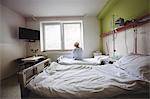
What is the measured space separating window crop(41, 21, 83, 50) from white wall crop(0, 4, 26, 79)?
1102mm

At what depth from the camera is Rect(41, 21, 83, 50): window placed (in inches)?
237

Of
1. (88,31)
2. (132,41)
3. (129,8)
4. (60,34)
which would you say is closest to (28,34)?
(60,34)

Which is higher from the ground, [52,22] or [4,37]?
[52,22]

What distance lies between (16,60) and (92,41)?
2.98 meters

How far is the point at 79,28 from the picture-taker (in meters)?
6.10

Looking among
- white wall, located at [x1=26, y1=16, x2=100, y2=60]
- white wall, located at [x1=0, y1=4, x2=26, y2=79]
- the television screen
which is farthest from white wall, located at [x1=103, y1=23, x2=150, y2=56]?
white wall, located at [x1=0, y1=4, x2=26, y2=79]

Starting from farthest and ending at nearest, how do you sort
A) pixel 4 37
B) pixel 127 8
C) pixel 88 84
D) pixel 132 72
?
pixel 4 37 → pixel 127 8 → pixel 132 72 → pixel 88 84

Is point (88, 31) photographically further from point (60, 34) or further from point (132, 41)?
point (132, 41)

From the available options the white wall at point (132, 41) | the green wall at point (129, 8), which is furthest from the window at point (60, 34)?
the white wall at point (132, 41)

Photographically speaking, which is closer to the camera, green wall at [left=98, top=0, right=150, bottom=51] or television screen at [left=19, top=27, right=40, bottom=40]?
green wall at [left=98, top=0, right=150, bottom=51]

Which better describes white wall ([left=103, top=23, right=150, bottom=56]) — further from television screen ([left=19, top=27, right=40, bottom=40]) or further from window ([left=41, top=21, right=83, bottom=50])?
television screen ([left=19, top=27, right=40, bottom=40])

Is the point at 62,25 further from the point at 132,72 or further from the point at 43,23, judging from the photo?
the point at 132,72

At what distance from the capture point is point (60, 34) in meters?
6.03

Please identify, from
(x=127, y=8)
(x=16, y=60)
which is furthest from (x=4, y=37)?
(x=127, y=8)
